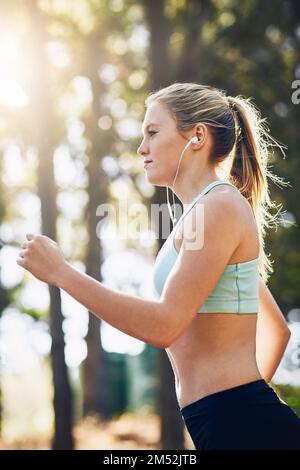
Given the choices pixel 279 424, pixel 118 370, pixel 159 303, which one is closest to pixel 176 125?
pixel 159 303

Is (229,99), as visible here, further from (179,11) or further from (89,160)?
(89,160)

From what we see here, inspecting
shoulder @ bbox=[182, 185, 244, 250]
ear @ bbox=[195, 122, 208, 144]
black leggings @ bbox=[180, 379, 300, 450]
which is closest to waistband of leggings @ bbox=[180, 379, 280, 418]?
black leggings @ bbox=[180, 379, 300, 450]

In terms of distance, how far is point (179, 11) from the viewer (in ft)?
52.1

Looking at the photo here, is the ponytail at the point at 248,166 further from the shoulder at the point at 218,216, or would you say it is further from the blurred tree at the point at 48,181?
the blurred tree at the point at 48,181

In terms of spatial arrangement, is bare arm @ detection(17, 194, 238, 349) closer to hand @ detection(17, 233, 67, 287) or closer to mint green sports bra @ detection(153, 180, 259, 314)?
hand @ detection(17, 233, 67, 287)

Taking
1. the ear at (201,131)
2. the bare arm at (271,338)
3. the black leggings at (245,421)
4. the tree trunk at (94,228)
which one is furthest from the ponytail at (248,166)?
the tree trunk at (94,228)

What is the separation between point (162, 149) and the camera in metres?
2.71

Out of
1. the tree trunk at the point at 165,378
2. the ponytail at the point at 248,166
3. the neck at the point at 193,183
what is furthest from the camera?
the tree trunk at the point at 165,378

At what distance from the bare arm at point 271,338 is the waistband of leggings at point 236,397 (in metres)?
0.60

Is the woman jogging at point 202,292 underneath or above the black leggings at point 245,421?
above

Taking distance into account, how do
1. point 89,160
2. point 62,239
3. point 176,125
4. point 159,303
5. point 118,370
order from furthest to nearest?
1. point 118,370
2. point 62,239
3. point 89,160
4. point 176,125
5. point 159,303

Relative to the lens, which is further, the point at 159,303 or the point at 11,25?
the point at 11,25

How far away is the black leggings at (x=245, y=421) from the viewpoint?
2.37 m

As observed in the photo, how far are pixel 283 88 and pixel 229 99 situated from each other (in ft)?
41.9
